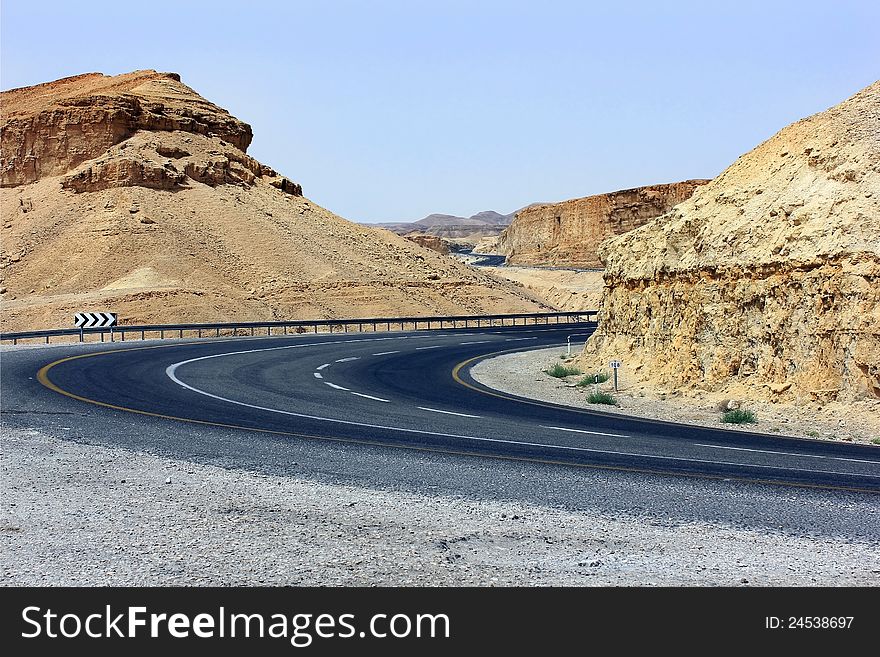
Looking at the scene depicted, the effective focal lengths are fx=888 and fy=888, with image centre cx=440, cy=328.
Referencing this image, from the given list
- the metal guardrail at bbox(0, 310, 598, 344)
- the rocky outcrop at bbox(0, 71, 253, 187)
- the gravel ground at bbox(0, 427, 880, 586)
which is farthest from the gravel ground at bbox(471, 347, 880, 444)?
the rocky outcrop at bbox(0, 71, 253, 187)

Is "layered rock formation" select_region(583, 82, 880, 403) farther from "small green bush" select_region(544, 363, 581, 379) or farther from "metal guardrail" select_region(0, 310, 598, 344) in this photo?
"metal guardrail" select_region(0, 310, 598, 344)

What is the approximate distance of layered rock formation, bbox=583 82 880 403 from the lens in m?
17.5

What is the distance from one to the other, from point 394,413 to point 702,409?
6.54 meters

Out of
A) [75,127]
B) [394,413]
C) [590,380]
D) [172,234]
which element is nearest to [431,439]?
[394,413]

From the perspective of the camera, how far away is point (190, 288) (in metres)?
52.6

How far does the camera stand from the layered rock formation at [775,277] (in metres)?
17.5

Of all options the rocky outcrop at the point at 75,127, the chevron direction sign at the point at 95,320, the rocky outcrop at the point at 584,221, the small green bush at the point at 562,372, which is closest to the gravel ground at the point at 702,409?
the small green bush at the point at 562,372

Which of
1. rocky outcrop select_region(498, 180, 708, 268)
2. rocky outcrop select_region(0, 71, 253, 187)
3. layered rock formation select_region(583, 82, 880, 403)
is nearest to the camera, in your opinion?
layered rock formation select_region(583, 82, 880, 403)

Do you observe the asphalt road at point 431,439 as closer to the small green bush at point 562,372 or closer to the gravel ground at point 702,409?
the gravel ground at point 702,409

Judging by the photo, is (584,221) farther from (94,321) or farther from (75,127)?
(94,321)

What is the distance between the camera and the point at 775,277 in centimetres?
1928

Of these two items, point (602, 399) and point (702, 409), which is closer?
point (702, 409)

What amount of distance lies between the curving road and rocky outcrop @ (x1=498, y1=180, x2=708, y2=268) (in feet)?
247

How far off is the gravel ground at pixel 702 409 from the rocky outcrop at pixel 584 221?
7570 cm
